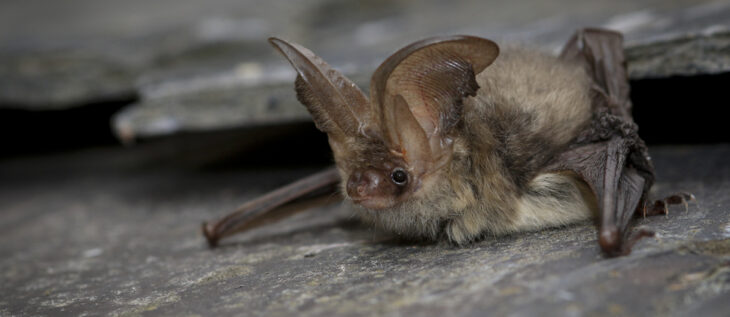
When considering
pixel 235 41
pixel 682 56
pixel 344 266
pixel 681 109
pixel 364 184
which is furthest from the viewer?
pixel 235 41

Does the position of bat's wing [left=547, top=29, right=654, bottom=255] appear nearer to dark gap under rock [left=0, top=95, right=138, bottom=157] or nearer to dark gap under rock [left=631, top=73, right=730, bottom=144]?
dark gap under rock [left=631, top=73, right=730, bottom=144]

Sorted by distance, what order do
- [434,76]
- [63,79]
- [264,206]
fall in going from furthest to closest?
[63,79] < [264,206] < [434,76]

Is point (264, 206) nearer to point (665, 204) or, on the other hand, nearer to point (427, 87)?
point (427, 87)

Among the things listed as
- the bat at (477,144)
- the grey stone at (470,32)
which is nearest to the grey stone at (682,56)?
the grey stone at (470,32)

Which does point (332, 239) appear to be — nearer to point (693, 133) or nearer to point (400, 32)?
point (693, 133)

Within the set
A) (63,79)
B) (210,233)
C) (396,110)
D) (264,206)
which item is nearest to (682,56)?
(396,110)

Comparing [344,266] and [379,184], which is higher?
[379,184]

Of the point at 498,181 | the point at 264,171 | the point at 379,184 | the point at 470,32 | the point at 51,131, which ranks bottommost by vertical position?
the point at 498,181
